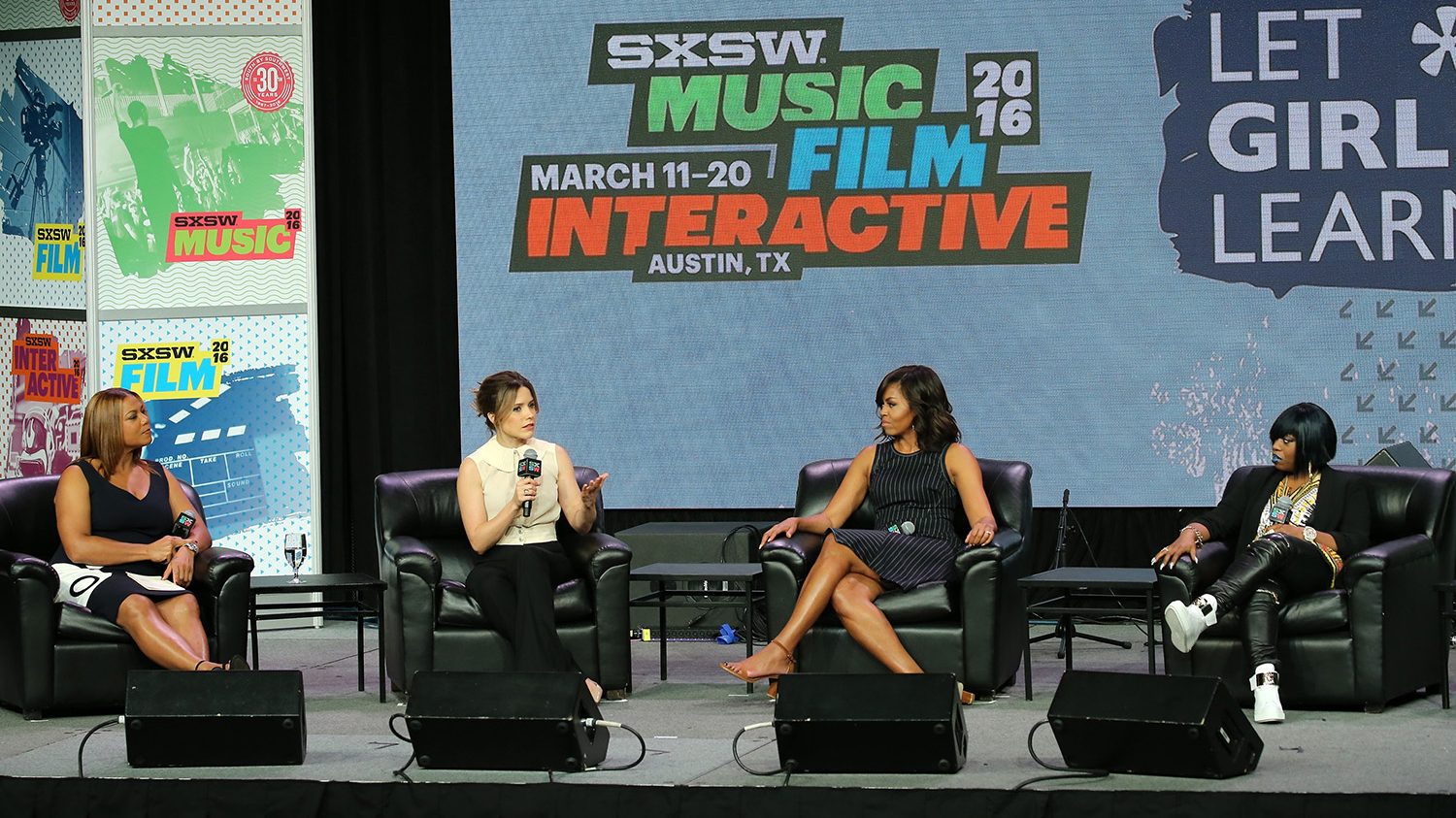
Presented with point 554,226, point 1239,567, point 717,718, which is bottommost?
point 717,718

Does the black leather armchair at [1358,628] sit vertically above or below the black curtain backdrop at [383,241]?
below

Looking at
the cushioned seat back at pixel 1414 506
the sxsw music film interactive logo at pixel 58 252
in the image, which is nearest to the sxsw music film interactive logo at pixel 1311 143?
the cushioned seat back at pixel 1414 506

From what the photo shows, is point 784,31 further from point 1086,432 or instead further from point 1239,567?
point 1239,567

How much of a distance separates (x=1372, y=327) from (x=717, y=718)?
10.5 ft

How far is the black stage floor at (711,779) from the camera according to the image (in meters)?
3.56

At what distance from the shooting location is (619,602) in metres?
5.42

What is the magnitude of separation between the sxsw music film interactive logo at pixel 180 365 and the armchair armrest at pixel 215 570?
2.07 metres

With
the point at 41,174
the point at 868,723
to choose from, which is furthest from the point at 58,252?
the point at 868,723

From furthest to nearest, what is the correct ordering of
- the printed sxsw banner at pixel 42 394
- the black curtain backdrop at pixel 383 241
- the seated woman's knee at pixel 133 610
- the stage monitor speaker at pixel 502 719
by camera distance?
the printed sxsw banner at pixel 42 394 < the black curtain backdrop at pixel 383 241 < the seated woman's knee at pixel 133 610 < the stage monitor speaker at pixel 502 719

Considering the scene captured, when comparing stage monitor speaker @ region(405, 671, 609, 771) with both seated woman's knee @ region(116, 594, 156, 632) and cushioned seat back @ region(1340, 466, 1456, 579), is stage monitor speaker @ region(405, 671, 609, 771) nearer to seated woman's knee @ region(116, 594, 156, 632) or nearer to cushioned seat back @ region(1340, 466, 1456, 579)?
seated woman's knee @ region(116, 594, 156, 632)

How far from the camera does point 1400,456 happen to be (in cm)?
651

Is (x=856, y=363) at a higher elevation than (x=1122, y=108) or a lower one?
lower

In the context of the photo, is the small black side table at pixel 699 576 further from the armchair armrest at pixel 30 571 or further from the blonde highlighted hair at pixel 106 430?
the armchair armrest at pixel 30 571

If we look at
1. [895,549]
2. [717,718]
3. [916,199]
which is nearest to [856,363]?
[916,199]
